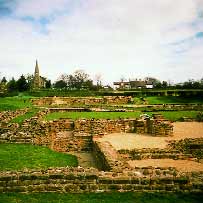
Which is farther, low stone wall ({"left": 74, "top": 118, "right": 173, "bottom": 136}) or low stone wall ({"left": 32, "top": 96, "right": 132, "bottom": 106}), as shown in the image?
low stone wall ({"left": 32, "top": 96, "right": 132, "bottom": 106})

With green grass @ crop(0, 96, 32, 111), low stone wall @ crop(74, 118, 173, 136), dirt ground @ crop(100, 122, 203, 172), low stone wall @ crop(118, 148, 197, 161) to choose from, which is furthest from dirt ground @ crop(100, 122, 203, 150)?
green grass @ crop(0, 96, 32, 111)

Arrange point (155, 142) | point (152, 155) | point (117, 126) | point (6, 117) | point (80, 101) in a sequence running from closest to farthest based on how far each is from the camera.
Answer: point (152, 155) → point (155, 142) → point (117, 126) → point (6, 117) → point (80, 101)

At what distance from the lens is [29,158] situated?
11.4m

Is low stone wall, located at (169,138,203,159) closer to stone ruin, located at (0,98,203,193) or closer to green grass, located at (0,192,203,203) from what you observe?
stone ruin, located at (0,98,203,193)

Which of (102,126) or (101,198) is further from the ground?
(102,126)

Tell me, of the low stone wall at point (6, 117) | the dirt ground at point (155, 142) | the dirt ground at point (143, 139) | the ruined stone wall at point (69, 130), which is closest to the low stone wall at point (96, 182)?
the dirt ground at point (155, 142)

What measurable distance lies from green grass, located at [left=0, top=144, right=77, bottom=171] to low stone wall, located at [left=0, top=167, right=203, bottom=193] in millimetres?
2709

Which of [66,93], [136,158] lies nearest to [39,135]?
[136,158]

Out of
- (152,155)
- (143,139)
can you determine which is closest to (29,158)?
(152,155)

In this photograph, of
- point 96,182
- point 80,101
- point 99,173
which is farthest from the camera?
point 80,101

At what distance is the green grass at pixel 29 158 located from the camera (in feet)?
34.3

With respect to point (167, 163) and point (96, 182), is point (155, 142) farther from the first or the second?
point (96, 182)

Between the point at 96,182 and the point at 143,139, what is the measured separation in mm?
8642

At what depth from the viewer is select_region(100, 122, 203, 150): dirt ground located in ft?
46.3
